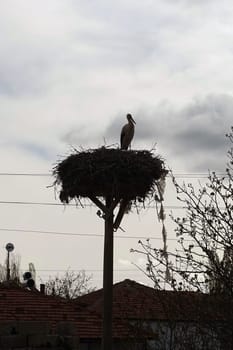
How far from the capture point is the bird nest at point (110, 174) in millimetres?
13633

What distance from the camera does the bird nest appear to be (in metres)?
13.6

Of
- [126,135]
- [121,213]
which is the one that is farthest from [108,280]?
[126,135]

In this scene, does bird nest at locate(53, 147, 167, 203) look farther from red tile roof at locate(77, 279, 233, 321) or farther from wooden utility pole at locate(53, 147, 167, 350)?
red tile roof at locate(77, 279, 233, 321)

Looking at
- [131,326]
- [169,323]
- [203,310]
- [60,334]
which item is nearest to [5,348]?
[60,334]

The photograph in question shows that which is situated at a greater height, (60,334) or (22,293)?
(22,293)

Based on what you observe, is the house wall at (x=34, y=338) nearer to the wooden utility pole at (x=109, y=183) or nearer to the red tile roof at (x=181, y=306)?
the red tile roof at (x=181, y=306)

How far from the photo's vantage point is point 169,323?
9188 mm

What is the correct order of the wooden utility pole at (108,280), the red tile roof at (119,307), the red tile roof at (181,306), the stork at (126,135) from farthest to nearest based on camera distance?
1. the stork at (126,135)
2. the wooden utility pole at (108,280)
3. the red tile roof at (119,307)
4. the red tile roof at (181,306)

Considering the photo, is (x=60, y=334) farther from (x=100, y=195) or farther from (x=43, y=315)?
(x=43, y=315)

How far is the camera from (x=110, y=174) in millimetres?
13586

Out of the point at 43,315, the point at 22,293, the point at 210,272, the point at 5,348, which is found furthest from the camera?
the point at 22,293

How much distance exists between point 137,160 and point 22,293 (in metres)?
11.2

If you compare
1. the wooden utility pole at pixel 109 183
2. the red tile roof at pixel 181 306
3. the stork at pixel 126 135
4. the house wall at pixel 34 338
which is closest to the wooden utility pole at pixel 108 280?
the wooden utility pole at pixel 109 183

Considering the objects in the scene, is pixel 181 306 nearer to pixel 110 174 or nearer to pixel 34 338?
pixel 34 338
